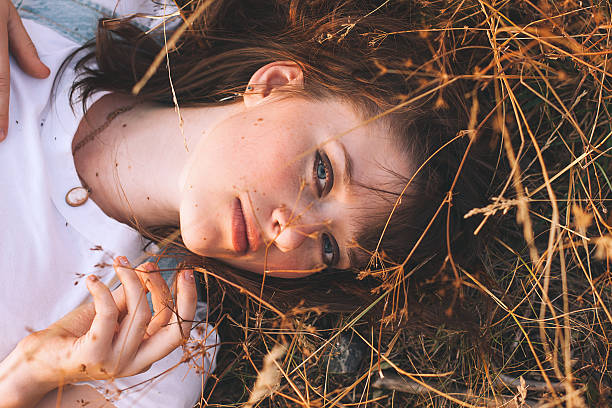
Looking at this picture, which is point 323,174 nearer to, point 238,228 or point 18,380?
point 238,228

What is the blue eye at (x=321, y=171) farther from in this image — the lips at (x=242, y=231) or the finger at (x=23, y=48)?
the finger at (x=23, y=48)

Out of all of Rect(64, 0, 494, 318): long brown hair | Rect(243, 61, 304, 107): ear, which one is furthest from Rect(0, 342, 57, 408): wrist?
Rect(243, 61, 304, 107): ear

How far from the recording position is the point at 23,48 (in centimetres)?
198

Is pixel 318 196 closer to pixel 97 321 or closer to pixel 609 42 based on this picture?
pixel 97 321

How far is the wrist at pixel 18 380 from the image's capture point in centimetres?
164

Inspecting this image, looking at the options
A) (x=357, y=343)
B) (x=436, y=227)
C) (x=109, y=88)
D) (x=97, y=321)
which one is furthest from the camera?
(x=357, y=343)

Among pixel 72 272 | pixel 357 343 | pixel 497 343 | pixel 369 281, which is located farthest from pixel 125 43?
pixel 497 343

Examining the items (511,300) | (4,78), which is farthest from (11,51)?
(511,300)

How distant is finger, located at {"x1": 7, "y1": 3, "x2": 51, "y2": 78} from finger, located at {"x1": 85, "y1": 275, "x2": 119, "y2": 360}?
100 centimetres

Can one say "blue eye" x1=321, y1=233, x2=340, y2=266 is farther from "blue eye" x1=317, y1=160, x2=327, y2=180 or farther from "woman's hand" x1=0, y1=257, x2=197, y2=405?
"woman's hand" x1=0, y1=257, x2=197, y2=405

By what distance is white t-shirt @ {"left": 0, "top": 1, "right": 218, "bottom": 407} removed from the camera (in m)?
1.84

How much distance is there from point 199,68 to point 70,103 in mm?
546

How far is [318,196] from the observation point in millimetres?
1612

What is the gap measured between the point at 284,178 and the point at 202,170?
0.29 meters
